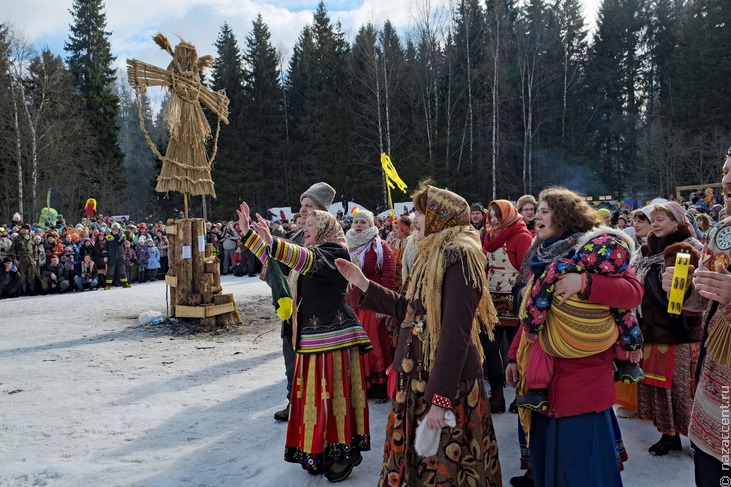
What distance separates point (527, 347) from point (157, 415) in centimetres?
382

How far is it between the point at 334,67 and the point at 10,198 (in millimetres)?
20364

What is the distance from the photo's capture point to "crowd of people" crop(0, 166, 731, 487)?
2260 millimetres

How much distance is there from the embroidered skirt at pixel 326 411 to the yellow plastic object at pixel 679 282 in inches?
77.0

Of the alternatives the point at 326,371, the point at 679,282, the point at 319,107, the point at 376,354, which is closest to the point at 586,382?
the point at 679,282

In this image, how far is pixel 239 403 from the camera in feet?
16.7

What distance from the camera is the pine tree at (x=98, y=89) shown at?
31.1 metres

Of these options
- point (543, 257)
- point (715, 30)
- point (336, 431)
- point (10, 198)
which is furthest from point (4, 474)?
point (715, 30)

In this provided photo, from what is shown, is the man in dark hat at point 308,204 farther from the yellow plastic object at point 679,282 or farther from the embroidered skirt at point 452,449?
the yellow plastic object at point 679,282

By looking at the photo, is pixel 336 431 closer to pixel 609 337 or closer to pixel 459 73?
pixel 609 337

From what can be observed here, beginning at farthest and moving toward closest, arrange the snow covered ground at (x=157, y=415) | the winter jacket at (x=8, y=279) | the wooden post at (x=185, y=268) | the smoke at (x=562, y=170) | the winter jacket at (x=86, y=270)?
the smoke at (x=562, y=170) → the winter jacket at (x=86, y=270) → the winter jacket at (x=8, y=279) → the wooden post at (x=185, y=268) → the snow covered ground at (x=157, y=415)

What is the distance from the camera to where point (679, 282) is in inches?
88.1

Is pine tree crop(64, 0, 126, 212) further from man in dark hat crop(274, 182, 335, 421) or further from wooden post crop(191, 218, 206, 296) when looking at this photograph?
man in dark hat crop(274, 182, 335, 421)

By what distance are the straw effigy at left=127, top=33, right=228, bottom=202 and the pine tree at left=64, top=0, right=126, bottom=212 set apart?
84.0 ft

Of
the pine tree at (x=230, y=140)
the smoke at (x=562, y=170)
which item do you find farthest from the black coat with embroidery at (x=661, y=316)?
the pine tree at (x=230, y=140)
